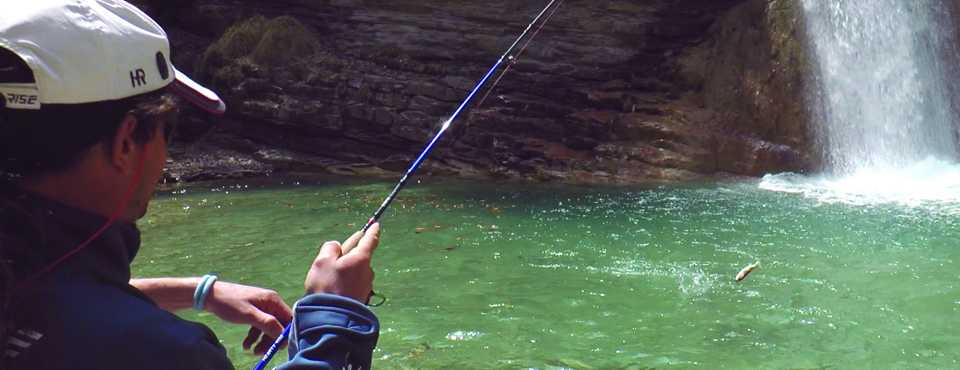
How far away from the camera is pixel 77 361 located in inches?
47.4

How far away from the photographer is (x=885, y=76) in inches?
482

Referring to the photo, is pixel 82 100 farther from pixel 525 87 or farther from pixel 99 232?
pixel 525 87

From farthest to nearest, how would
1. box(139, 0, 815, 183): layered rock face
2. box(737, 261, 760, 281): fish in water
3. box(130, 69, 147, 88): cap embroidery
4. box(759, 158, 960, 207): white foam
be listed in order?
box(139, 0, 815, 183): layered rock face → box(759, 158, 960, 207): white foam → box(737, 261, 760, 281): fish in water → box(130, 69, 147, 88): cap embroidery

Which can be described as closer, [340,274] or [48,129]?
[48,129]

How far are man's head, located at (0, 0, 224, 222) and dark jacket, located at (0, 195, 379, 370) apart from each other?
55mm

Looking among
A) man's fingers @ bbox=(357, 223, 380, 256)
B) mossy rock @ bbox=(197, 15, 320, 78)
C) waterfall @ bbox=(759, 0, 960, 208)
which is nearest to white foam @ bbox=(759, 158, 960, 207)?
waterfall @ bbox=(759, 0, 960, 208)

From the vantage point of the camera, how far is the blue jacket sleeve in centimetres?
139

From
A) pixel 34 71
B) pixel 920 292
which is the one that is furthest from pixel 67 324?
pixel 920 292

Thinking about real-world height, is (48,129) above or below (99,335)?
above

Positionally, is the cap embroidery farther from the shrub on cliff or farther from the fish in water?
the shrub on cliff

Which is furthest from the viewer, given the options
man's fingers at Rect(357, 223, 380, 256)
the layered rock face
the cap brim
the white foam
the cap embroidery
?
the layered rock face

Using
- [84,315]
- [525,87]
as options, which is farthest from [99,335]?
[525,87]

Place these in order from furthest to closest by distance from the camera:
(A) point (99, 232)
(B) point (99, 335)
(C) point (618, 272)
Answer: (C) point (618, 272)
(A) point (99, 232)
(B) point (99, 335)

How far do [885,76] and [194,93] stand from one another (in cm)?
1242
